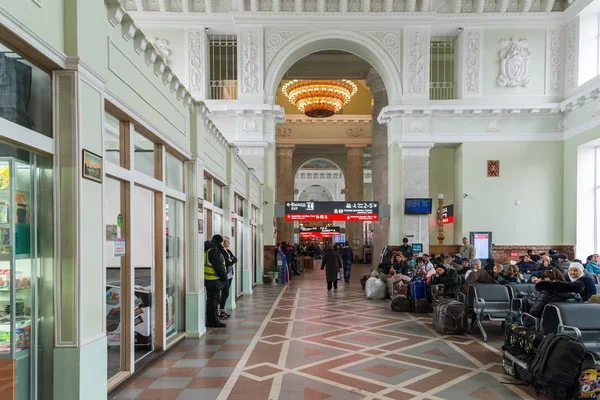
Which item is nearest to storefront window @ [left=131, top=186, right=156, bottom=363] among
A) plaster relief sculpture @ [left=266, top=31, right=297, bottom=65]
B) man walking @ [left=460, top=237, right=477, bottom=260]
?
man walking @ [left=460, top=237, right=477, bottom=260]

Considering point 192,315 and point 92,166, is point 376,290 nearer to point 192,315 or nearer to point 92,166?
point 192,315

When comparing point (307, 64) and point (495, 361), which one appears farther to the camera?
point (307, 64)

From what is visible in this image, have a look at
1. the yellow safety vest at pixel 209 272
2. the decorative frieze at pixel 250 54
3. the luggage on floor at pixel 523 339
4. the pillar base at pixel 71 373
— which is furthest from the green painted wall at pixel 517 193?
the pillar base at pixel 71 373

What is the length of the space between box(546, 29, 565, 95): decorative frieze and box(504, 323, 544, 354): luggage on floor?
1491 cm

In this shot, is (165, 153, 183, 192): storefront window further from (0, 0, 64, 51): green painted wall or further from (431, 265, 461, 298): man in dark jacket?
(431, 265, 461, 298): man in dark jacket

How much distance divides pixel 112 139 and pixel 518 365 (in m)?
4.92

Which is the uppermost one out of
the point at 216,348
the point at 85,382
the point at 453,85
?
the point at 453,85

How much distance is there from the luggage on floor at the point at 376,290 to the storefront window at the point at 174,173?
21.8ft

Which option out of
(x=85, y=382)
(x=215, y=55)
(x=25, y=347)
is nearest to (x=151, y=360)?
(x=85, y=382)

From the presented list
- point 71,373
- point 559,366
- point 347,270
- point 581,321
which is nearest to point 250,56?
point 347,270

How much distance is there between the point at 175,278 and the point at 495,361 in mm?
4613

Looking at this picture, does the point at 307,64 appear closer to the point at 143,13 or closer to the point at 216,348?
the point at 143,13

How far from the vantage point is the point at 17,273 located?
3006 mm

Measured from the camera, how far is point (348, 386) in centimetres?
464
